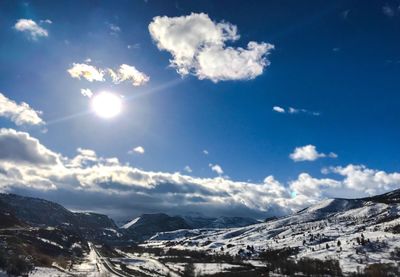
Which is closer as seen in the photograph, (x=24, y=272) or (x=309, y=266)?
(x=24, y=272)

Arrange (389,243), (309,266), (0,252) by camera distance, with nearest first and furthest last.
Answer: (0,252), (309,266), (389,243)

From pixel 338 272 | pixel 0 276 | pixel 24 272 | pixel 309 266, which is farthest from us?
pixel 309 266

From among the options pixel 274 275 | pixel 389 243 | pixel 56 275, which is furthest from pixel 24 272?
pixel 389 243

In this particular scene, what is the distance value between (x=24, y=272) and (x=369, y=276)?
355 feet

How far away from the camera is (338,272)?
148 metres

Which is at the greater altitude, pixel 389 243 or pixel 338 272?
A: pixel 389 243

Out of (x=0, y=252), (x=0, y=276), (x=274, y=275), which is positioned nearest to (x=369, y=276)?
(x=274, y=275)

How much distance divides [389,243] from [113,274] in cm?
12940

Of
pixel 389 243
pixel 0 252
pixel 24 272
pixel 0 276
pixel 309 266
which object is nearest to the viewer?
pixel 0 276

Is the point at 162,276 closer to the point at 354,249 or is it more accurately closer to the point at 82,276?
the point at 82,276

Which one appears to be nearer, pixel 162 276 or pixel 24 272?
pixel 24 272

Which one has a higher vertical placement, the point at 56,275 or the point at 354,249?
the point at 354,249

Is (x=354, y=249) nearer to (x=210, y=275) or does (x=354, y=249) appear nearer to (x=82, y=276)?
(x=210, y=275)

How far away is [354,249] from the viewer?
195250 millimetres
